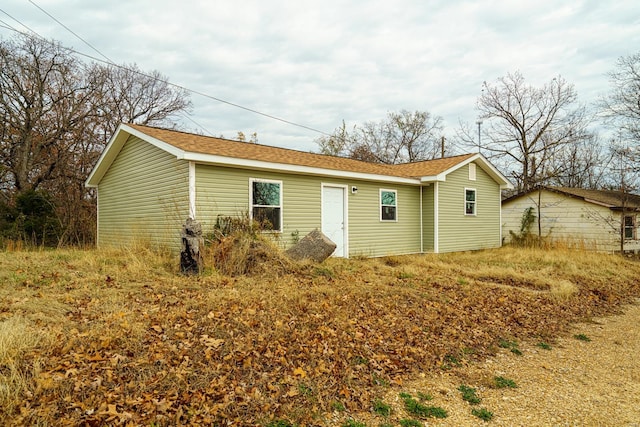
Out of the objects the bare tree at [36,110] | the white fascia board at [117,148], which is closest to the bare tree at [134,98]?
the bare tree at [36,110]

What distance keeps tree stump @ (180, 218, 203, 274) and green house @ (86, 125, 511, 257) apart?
4.48 feet

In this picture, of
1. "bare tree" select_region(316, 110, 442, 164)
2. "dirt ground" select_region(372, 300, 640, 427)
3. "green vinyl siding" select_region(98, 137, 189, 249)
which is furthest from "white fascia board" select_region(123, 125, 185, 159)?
"bare tree" select_region(316, 110, 442, 164)

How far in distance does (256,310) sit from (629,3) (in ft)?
39.5

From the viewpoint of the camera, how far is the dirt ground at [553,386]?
3.16m

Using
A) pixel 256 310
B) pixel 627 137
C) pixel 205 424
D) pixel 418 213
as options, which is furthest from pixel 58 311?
pixel 627 137

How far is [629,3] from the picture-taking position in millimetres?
9555

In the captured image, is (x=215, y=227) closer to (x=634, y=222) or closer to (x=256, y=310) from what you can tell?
(x=256, y=310)

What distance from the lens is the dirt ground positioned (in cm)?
316

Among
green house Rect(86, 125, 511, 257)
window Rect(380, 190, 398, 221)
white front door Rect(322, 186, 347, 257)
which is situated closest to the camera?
green house Rect(86, 125, 511, 257)

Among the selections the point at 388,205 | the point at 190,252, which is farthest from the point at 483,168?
the point at 190,252

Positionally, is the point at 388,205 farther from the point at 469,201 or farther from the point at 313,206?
the point at 469,201

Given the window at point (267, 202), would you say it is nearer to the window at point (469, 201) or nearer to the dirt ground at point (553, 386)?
the dirt ground at point (553, 386)

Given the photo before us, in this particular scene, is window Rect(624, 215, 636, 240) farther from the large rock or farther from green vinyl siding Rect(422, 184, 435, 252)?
the large rock

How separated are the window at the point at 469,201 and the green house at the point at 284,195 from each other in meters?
0.04
